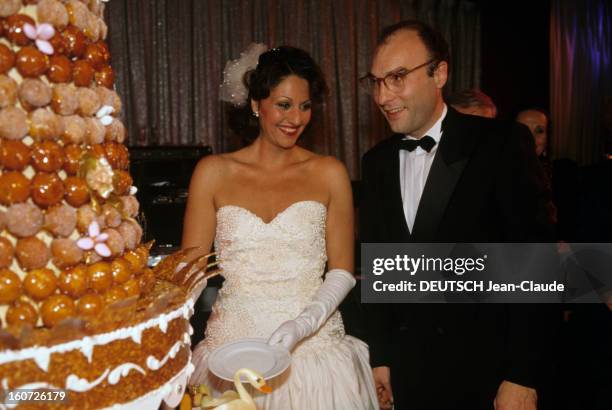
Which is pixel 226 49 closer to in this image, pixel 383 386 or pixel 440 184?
pixel 440 184

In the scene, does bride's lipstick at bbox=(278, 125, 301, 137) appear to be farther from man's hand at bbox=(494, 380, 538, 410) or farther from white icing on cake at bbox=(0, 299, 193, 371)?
white icing on cake at bbox=(0, 299, 193, 371)

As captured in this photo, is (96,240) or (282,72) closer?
(96,240)

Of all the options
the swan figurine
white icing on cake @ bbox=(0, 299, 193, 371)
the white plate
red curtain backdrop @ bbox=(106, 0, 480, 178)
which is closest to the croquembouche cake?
white icing on cake @ bbox=(0, 299, 193, 371)

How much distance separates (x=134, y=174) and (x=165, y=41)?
2.10 meters

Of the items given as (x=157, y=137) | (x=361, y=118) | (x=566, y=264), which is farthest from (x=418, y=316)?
(x=361, y=118)

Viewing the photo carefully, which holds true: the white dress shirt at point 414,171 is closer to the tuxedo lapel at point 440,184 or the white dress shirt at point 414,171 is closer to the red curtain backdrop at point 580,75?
the tuxedo lapel at point 440,184

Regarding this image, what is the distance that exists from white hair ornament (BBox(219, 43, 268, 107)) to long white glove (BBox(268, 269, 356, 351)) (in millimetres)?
949

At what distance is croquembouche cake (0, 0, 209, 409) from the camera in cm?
82

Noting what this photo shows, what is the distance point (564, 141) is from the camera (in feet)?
24.7

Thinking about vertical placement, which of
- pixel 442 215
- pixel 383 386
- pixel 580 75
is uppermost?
pixel 580 75

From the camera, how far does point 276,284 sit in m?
2.19

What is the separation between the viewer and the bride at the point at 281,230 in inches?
81.4

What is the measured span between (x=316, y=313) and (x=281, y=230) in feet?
1.53

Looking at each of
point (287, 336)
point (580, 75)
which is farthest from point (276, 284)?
point (580, 75)
